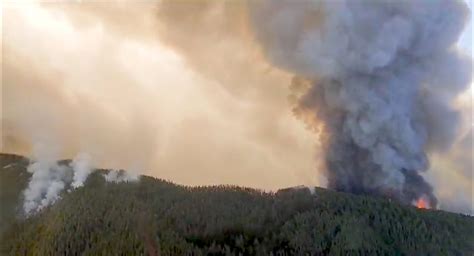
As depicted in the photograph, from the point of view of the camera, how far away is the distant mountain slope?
93125 mm

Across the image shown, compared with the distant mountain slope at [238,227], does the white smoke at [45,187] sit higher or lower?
higher

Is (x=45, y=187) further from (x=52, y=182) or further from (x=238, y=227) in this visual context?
(x=238, y=227)

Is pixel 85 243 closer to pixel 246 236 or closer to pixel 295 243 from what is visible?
pixel 246 236

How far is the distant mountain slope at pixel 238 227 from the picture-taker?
306 feet

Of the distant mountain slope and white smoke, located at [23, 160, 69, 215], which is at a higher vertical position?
white smoke, located at [23, 160, 69, 215]

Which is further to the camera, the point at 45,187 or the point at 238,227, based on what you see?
the point at 45,187

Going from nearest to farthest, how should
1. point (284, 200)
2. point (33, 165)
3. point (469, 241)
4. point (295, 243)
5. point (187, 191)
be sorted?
point (295, 243) → point (469, 241) → point (284, 200) → point (187, 191) → point (33, 165)

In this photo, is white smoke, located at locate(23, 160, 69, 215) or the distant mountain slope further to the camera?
white smoke, located at locate(23, 160, 69, 215)

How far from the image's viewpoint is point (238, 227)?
97.6 meters

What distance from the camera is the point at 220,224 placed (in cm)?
9919

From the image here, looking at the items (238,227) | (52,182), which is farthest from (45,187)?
(238,227)

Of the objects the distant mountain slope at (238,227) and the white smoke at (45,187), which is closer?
the distant mountain slope at (238,227)

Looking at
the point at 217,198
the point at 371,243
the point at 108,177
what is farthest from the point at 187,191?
the point at 371,243

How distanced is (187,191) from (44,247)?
30.7 metres
